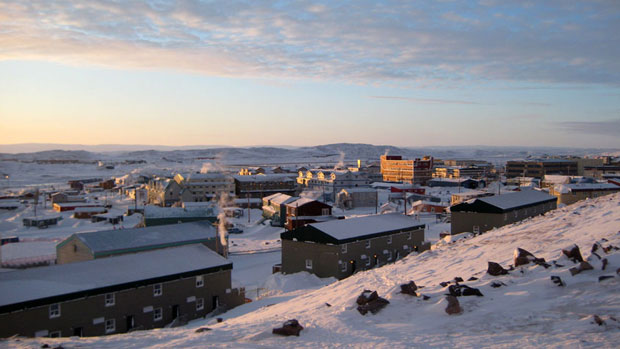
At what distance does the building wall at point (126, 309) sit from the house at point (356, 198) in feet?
112

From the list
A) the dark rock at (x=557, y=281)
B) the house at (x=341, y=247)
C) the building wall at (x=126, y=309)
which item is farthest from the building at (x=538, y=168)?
the dark rock at (x=557, y=281)

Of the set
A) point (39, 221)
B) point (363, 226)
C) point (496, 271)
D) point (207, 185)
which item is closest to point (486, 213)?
point (363, 226)

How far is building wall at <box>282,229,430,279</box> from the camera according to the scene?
19.5 meters

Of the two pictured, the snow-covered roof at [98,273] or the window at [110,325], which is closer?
the snow-covered roof at [98,273]

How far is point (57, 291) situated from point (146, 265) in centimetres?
286

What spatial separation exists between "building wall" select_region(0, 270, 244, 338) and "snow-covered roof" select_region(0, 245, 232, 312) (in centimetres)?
30

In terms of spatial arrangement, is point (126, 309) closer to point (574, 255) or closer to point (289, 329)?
point (289, 329)

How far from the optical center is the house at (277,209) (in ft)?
129

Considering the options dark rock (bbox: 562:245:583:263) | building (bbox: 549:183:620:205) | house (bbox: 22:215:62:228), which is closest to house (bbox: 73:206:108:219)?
house (bbox: 22:215:62:228)

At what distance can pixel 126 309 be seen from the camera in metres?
13.5

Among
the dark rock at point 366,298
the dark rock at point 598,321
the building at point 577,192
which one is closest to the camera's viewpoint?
the dark rock at point 598,321

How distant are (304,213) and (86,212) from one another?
23.2 metres

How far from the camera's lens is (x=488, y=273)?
9.32 meters

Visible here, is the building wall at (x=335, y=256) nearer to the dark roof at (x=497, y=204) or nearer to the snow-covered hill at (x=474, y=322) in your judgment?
the dark roof at (x=497, y=204)
